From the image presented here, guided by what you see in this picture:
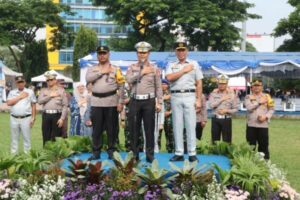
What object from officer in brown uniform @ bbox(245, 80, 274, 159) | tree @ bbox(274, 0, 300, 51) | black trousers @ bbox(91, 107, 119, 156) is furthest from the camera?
tree @ bbox(274, 0, 300, 51)

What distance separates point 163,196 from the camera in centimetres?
523

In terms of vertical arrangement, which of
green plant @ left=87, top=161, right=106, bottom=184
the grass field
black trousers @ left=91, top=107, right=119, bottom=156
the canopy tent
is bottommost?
the grass field

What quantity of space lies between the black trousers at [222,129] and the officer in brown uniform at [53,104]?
8.28 feet

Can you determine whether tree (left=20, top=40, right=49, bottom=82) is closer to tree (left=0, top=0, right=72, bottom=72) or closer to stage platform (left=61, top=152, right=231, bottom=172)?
tree (left=0, top=0, right=72, bottom=72)

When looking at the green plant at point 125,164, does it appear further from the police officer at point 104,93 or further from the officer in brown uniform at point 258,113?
the officer in brown uniform at point 258,113

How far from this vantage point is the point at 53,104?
8.80m

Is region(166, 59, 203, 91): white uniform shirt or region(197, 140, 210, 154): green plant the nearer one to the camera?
region(166, 59, 203, 91): white uniform shirt

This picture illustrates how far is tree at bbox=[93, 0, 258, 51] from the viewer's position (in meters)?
29.8

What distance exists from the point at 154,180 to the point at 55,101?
12.8 ft

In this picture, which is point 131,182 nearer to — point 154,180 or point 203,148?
Answer: point 154,180

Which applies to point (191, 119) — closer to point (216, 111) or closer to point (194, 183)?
point (194, 183)

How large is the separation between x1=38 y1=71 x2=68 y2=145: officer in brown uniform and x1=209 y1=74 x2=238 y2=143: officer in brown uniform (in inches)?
98.0

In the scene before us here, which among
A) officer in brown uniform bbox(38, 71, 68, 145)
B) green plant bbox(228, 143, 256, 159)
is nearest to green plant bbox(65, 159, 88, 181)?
green plant bbox(228, 143, 256, 159)

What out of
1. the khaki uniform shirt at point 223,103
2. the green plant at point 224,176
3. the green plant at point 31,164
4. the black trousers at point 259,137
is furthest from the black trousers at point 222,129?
the green plant at point 31,164
